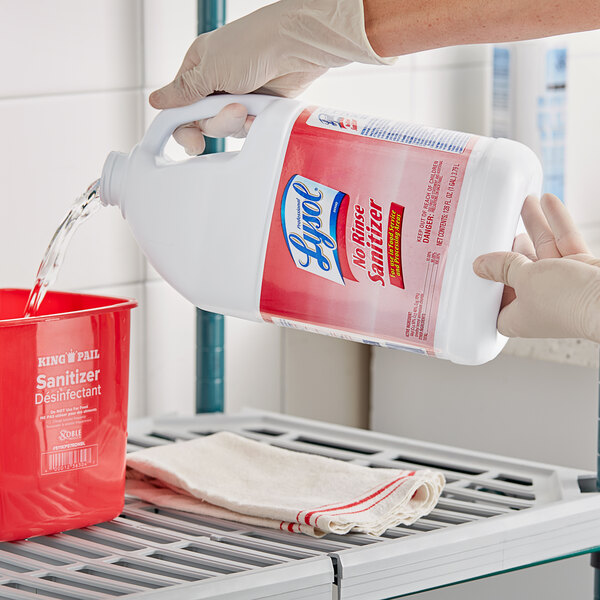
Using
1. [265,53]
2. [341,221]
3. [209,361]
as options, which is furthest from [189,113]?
[209,361]

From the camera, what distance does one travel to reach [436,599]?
1046mm

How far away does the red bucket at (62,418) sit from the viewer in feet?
2.86

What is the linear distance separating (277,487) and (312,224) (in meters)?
0.28

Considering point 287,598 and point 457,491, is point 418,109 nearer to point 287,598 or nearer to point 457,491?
point 457,491

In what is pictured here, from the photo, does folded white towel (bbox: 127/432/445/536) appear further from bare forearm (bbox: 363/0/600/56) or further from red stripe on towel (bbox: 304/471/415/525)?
bare forearm (bbox: 363/0/600/56)

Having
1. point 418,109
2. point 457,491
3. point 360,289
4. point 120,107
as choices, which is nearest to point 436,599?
point 457,491

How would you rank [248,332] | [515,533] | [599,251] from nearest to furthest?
[515,533] < [248,332] < [599,251]

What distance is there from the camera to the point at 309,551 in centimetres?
87

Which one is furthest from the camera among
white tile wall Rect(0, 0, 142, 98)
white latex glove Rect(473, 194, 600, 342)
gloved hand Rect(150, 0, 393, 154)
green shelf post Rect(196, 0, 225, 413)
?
green shelf post Rect(196, 0, 225, 413)

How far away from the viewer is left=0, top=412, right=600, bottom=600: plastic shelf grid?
813mm

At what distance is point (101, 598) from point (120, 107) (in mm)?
684

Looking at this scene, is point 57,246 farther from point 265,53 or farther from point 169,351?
point 169,351

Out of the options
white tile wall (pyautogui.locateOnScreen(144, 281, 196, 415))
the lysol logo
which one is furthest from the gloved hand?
white tile wall (pyautogui.locateOnScreen(144, 281, 196, 415))

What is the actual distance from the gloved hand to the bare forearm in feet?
0.07
